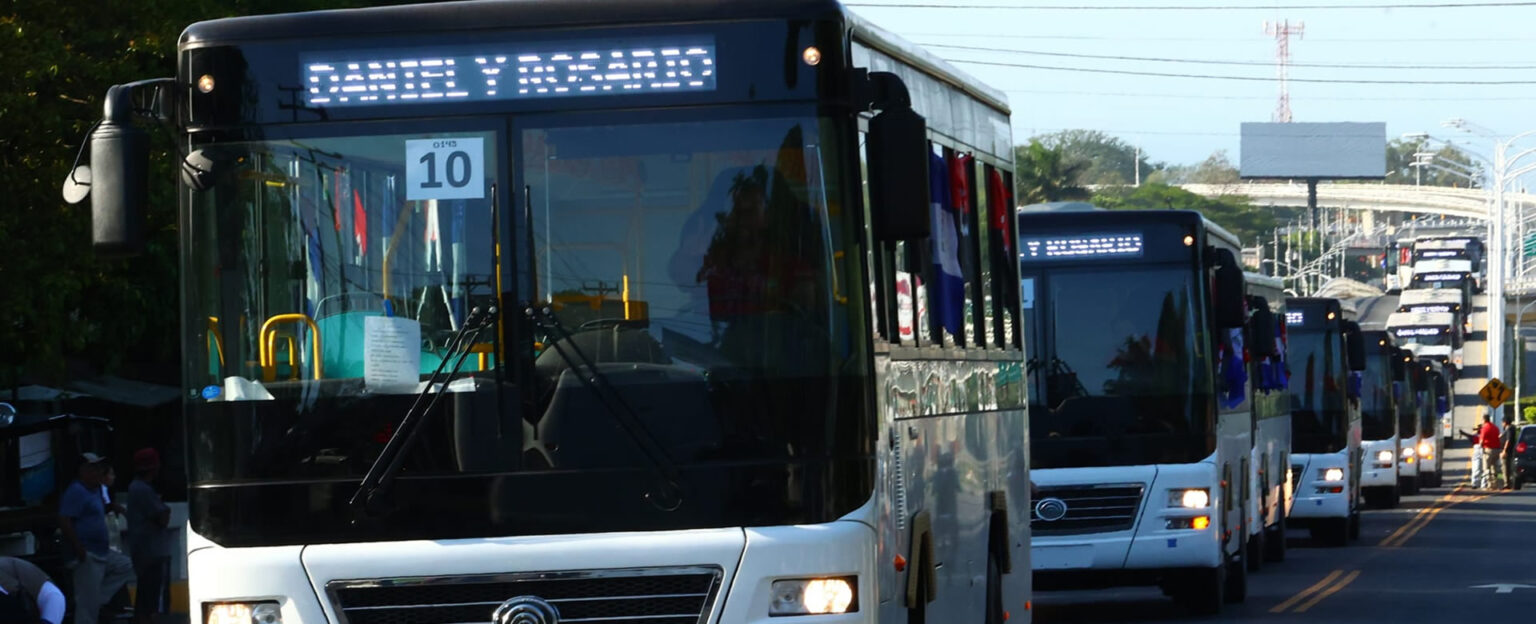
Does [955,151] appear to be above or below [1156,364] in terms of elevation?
above

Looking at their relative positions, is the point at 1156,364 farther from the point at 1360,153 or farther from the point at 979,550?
the point at 1360,153

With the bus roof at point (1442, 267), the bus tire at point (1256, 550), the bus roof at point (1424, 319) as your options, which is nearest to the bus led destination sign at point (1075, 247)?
the bus tire at point (1256, 550)

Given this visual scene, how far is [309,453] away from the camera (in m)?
8.04

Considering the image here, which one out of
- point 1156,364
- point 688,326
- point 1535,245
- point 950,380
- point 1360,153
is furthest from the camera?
point 1360,153

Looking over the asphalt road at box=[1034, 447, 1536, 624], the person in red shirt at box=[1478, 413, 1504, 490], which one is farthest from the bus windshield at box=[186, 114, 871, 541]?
the person in red shirt at box=[1478, 413, 1504, 490]

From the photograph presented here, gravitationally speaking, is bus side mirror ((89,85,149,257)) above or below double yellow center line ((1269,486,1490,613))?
above

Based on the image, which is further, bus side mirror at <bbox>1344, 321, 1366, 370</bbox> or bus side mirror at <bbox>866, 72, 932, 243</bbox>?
bus side mirror at <bbox>1344, 321, 1366, 370</bbox>

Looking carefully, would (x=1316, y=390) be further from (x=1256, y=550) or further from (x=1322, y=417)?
(x=1256, y=550)

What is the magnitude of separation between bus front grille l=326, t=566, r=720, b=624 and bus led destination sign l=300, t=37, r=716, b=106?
153 centimetres

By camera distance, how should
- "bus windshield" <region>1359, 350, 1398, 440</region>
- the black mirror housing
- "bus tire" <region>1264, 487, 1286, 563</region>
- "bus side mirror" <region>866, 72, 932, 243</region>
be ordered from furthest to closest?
"bus windshield" <region>1359, 350, 1398, 440</region>, the black mirror housing, "bus tire" <region>1264, 487, 1286, 563</region>, "bus side mirror" <region>866, 72, 932, 243</region>

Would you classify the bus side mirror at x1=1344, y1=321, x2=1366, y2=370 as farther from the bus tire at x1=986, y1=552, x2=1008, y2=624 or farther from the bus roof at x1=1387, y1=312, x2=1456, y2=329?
the bus roof at x1=1387, y1=312, x2=1456, y2=329

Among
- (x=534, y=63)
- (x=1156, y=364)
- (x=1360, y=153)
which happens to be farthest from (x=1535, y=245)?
(x=534, y=63)

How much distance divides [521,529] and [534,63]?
4.89 feet

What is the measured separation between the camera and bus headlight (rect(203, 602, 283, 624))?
7977mm
